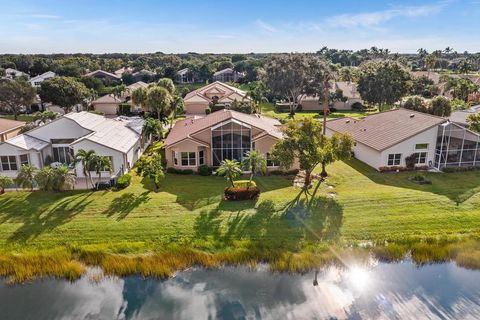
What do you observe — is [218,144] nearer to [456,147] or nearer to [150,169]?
[150,169]

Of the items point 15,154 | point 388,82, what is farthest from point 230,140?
point 388,82

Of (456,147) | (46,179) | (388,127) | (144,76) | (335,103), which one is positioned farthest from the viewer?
(144,76)

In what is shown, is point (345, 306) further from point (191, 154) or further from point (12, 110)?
point (12, 110)

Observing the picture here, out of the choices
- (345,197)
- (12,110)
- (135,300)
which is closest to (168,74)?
(12,110)

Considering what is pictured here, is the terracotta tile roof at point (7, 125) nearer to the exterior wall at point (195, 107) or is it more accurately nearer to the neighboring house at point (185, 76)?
the exterior wall at point (195, 107)

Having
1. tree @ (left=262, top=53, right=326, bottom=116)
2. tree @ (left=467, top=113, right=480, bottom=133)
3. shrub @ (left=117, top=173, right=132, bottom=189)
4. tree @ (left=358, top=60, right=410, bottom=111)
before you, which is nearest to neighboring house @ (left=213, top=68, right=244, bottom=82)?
tree @ (left=262, top=53, right=326, bottom=116)

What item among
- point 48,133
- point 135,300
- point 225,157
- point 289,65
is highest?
point 289,65
